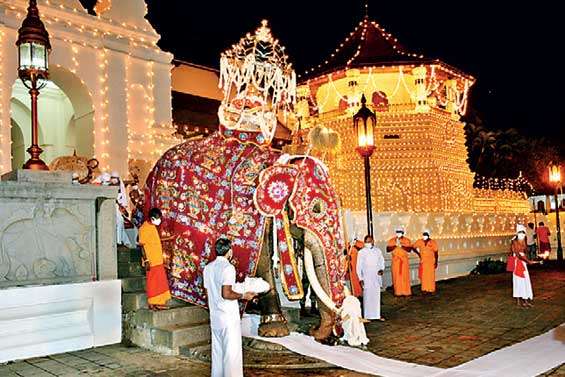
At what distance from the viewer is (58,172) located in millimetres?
7832

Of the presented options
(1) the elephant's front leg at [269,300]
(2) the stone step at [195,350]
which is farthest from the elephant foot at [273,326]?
(2) the stone step at [195,350]

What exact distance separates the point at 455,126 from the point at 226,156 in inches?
724

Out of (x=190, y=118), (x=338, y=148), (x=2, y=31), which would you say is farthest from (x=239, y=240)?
(x=338, y=148)

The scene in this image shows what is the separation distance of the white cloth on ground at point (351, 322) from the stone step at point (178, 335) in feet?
5.78

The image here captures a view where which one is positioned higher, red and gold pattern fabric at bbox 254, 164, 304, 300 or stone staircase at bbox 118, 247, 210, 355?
red and gold pattern fabric at bbox 254, 164, 304, 300

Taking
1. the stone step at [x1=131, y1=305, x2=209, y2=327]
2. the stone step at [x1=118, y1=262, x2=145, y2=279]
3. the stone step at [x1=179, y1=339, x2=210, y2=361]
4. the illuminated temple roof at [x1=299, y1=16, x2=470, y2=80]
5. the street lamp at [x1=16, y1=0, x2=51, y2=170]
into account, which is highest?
the illuminated temple roof at [x1=299, y1=16, x2=470, y2=80]

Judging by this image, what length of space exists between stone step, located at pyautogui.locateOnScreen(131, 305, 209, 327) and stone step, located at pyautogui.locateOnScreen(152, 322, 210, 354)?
0.38 ft

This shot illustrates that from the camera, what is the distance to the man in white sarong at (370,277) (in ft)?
35.5

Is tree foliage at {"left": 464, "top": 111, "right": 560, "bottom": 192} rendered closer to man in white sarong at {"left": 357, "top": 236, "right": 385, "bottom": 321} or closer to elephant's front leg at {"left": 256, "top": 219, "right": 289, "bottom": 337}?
man in white sarong at {"left": 357, "top": 236, "right": 385, "bottom": 321}

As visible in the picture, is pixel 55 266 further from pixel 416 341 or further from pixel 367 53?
pixel 367 53

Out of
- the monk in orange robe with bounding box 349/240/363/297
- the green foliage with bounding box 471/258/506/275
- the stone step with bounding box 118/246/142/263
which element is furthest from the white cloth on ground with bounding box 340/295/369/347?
the green foliage with bounding box 471/258/506/275

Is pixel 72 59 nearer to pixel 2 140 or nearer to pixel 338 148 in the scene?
pixel 2 140

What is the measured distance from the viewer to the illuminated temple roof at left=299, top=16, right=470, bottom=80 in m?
23.0

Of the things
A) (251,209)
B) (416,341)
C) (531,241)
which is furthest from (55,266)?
(531,241)
